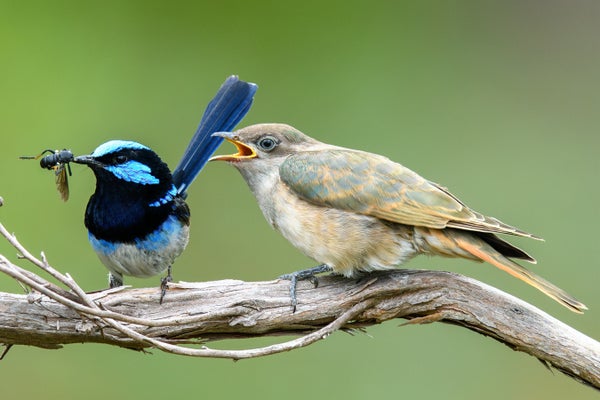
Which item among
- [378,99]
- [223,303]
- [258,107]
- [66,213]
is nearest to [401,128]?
[378,99]

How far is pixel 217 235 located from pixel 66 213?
76 cm

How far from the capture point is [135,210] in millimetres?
3199

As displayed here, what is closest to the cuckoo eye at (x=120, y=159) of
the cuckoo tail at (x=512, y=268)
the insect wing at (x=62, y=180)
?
the insect wing at (x=62, y=180)

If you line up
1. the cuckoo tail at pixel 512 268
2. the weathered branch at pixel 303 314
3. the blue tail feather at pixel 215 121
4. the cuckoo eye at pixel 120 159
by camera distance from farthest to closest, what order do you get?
the blue tail feather at pixel 215 121
the cuckoo eye at pixel 120 159
the weathered branch at pixel 303 314
the cuckoo tail at pixel 512 268

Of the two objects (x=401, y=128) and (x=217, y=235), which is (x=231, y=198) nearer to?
(x=217, y=235)

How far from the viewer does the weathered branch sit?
2957mm

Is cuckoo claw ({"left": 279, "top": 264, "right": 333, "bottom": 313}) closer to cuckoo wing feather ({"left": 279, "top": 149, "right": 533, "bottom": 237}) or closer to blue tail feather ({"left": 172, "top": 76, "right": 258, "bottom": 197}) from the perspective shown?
cuckoo wing feather ({"left": 279, "top": 149, "right": 533, "bottom": 237})

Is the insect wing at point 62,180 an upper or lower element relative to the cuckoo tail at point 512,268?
lower

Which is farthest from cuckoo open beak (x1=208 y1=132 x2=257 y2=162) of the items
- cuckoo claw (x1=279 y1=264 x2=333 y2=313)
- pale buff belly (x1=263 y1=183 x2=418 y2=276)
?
cuckoo claw (x1=279 y1=264 x2=333 y2=313)

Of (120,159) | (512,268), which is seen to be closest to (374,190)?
(512,268)

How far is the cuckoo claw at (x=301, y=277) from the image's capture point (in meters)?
3.05

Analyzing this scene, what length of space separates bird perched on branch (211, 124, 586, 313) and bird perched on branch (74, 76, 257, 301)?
239mm

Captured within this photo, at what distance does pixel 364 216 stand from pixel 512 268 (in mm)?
442

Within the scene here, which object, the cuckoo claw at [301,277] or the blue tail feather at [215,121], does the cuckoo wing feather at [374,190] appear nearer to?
the cuckoo claw at [301,277]
